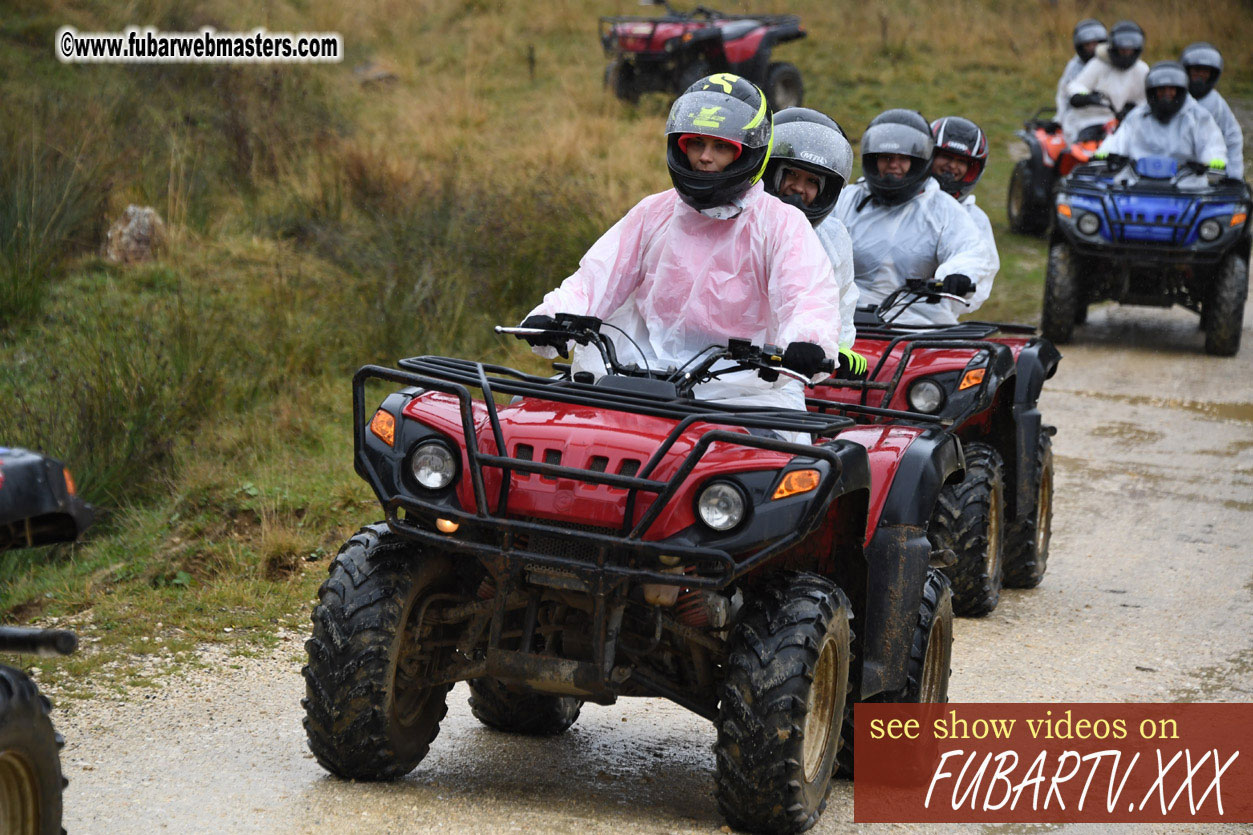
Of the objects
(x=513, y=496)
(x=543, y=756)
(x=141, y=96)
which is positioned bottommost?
(x=543, y=756)

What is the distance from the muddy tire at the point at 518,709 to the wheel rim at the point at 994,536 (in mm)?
2594

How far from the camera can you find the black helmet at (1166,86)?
12.8 m

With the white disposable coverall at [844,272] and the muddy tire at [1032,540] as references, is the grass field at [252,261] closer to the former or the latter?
the white disposable coverall at [844,272]

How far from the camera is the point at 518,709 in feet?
16.7

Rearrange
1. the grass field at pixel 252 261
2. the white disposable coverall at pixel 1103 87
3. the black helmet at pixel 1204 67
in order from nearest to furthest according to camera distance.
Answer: the grass field at pixel 252 261 → the black helmet at pixel 1204 67 → the white disposable coverall at pixel 1103 87

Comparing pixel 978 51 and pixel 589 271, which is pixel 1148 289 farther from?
pixel 978 51

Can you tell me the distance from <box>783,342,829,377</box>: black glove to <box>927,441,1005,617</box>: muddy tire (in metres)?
2.53

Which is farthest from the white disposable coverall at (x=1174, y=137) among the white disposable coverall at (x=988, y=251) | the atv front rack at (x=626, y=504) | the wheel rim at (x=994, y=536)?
the atv front rack at (x=626, y=504)

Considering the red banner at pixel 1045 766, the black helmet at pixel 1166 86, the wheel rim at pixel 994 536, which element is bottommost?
the red banner at pixel 1045 766

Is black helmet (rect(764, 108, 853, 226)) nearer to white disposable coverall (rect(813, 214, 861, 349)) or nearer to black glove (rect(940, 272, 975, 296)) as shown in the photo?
white disposable coverall (rect(813, 214, 861, 349))

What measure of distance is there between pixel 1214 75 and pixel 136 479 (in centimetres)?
1008

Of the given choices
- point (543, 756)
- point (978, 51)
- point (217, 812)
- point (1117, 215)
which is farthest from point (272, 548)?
point (978, 51)

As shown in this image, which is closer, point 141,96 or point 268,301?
point 268,301

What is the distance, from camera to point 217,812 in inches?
165
